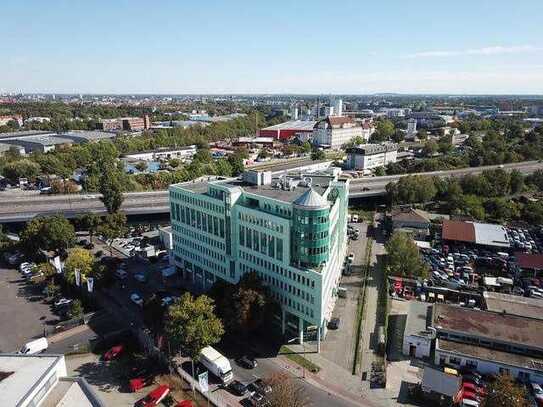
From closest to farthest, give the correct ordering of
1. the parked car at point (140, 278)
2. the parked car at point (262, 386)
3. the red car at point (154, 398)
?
the red car at point (154, 398) → the parked car at point (262, 386) → the parked car at point (140, 278)

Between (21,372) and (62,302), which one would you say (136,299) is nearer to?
(62,302)

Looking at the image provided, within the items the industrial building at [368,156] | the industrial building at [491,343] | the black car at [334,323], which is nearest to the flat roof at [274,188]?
the black car at [334,323]

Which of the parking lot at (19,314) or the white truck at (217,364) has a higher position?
the white truck at (217,364)

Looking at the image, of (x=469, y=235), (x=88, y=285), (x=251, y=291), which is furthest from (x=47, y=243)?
(x=469, y=235)

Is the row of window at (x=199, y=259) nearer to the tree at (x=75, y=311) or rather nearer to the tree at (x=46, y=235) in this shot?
the tree at (x=75, y=311)

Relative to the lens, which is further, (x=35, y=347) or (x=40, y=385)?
(x=35, y=347)

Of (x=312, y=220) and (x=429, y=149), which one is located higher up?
(x=312, y=220)

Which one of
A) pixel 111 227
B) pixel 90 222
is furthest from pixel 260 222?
pixel 90 222

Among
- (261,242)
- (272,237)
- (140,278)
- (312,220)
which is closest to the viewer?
(312,220)
